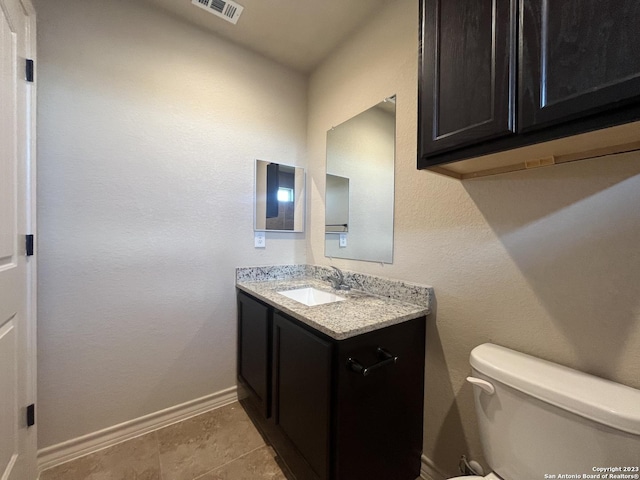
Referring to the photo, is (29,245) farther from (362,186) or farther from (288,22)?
(288,22)

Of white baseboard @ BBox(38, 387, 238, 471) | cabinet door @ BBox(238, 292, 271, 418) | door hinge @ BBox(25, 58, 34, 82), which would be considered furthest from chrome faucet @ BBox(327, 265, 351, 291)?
door hinge @ BBox(25, 58, 34, 82)

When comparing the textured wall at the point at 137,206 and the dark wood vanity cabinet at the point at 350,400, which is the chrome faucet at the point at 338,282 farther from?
the textured wall at the point at 137,206

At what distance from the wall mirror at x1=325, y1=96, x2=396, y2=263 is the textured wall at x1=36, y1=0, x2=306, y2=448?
0.59 metres

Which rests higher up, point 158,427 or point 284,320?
point 284,320

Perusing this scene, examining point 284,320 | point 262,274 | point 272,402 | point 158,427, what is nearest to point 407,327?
point 284,320

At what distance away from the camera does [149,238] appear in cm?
154

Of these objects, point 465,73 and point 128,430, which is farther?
point 128,430

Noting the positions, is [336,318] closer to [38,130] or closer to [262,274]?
[262,274]

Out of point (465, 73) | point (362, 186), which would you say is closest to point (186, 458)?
point (362, 186)

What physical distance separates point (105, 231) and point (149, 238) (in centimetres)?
21

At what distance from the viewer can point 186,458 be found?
136 centimetres

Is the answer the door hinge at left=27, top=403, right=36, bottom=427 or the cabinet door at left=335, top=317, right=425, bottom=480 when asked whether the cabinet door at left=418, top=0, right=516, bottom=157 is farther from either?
the door hinge at left=27, top=403, right=36, bottom=427

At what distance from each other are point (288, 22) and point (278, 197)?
1131 millimetres

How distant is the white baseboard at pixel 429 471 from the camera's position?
1202mm
